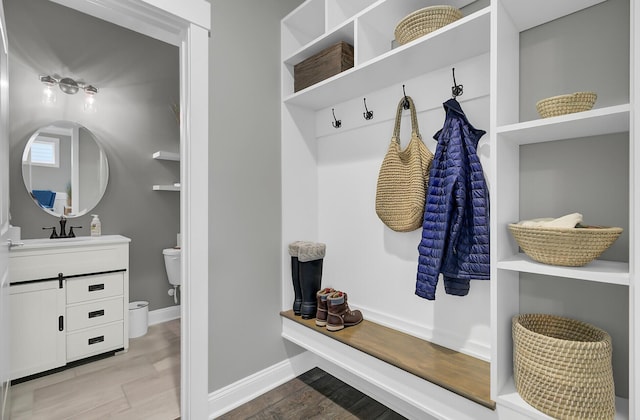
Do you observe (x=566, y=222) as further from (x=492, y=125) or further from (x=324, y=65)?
(x=324, y=65)

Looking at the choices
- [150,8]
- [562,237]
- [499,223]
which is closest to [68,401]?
[150,8]

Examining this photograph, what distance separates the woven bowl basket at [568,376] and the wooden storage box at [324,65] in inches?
57.7

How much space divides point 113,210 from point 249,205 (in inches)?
70.9

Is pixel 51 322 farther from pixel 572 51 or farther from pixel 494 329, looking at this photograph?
pixel 572 51

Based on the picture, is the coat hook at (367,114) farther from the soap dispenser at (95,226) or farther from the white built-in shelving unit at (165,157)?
the soap dispenser at (95,226)

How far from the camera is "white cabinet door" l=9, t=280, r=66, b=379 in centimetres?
202

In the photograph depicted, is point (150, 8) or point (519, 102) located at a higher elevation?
point (150, 8)

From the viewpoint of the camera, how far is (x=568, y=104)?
96 centimetres

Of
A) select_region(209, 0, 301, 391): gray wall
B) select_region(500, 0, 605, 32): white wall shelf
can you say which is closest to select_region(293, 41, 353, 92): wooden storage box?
select_region(209, 0, 301, 391): gray wall

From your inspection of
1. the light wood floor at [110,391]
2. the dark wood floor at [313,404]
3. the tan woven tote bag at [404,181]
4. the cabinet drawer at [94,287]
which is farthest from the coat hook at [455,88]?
the cabinet drawer at [94,287]

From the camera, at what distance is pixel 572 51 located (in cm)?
116

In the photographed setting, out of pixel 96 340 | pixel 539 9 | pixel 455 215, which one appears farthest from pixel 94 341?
pixel 539 9

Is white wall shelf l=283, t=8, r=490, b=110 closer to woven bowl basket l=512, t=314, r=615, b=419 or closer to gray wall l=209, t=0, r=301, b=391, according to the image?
gray wall l=209, t=0, r=301, b=391

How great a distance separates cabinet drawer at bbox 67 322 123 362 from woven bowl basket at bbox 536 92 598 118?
9.72 ft
